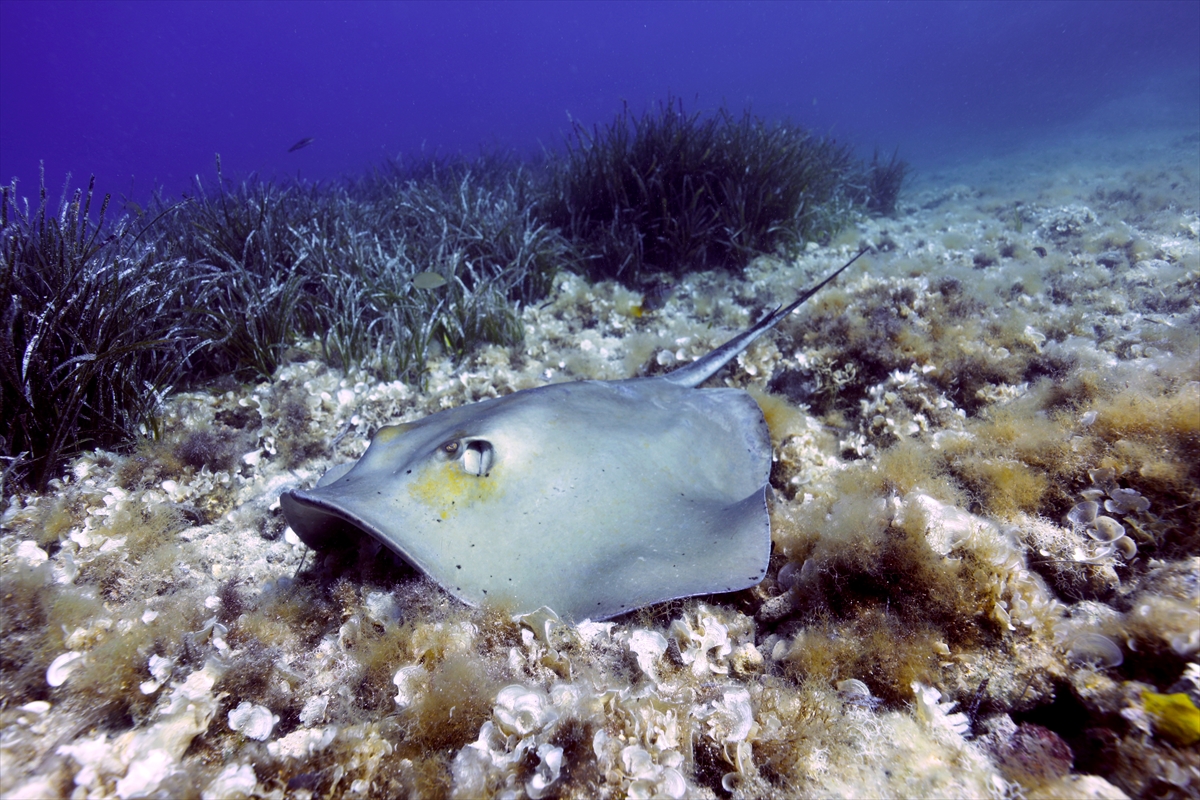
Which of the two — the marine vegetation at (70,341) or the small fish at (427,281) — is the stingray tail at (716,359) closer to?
the small fish at (427,281)

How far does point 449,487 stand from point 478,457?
210mm

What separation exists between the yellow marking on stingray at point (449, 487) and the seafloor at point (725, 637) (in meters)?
0.46

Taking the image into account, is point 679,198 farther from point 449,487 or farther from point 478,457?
point 449,487

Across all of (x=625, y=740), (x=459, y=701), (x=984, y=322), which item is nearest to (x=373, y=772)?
(x=459, y=701)

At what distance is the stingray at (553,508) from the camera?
2.21 m

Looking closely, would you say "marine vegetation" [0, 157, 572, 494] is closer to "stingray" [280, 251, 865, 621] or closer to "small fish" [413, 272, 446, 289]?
"small fish" [413, 272, 446, 289]

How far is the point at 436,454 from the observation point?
2.58 metres

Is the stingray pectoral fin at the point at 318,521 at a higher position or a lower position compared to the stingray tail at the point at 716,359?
higher

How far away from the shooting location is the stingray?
2.21m

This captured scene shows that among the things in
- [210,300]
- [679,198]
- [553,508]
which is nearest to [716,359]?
[553,508]

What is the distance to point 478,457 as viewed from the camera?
2.60 meters

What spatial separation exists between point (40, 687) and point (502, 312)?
4640 mm

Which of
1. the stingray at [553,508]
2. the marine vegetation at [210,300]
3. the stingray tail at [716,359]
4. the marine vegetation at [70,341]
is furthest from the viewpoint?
the stingray tail at [716,359]

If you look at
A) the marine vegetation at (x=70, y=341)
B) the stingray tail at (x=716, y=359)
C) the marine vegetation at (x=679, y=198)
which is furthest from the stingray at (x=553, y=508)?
the marine vegetation at (x=679, y=198)
